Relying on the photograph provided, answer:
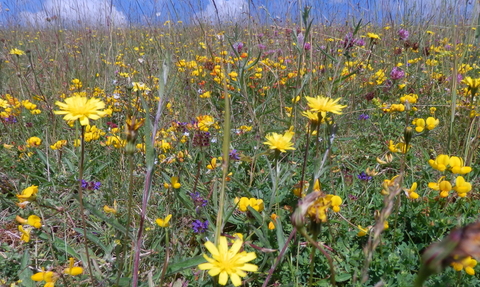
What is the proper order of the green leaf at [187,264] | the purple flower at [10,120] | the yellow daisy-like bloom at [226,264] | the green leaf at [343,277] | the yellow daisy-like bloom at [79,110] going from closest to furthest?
1. the yellow daisy-like bloom at [226,264]
2. the yellow daisy-like bloom at [79,110]
3. the green leaf at [187,264]
4. the green leaf at [343,277]
5. the purple flower at [10,120]

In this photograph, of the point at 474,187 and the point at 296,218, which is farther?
the point at 474,187

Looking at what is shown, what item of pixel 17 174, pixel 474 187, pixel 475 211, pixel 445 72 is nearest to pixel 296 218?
pixel 475 211

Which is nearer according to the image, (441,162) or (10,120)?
(441,162)

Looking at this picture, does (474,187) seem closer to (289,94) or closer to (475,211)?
(475,211)

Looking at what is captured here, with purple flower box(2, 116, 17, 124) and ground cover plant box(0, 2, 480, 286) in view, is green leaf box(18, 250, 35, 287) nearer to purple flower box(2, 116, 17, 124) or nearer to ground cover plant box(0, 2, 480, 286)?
ground cover plant box(0, 2, 480, 286)

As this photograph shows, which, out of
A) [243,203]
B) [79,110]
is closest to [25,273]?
[79,110]

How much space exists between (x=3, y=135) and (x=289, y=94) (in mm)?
2572

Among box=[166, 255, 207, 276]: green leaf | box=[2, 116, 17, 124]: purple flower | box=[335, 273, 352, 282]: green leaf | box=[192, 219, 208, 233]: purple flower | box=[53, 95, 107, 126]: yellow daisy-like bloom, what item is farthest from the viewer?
box=[2, 116, 17, 124]: purple flower

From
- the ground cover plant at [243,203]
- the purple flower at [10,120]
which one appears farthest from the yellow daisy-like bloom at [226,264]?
the purple flower at [10,120]

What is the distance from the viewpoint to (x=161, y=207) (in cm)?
179

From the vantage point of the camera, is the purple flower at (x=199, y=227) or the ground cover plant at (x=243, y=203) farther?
the purple flower at (x=199, y=227)

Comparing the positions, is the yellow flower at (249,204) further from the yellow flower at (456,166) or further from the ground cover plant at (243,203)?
the yellow flower at (456,166)

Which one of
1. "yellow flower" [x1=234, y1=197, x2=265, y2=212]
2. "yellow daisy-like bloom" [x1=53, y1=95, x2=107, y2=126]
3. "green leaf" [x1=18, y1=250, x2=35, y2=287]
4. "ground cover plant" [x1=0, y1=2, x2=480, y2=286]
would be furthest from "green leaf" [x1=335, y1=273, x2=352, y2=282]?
"green leaf" [x1=18, y1=250, x2=35, y2=287]

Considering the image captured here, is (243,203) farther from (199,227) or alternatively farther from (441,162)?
(441,162)
